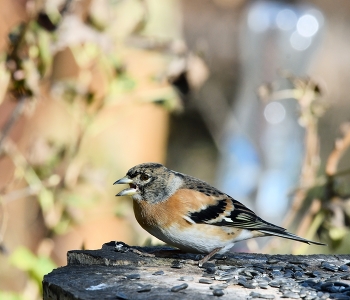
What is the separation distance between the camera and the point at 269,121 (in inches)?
321

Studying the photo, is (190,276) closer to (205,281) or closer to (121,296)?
(205,281)

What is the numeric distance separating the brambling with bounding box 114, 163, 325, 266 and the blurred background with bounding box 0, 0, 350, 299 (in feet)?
1.09

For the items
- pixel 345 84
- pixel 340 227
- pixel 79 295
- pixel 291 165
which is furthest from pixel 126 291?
pixel 345 84

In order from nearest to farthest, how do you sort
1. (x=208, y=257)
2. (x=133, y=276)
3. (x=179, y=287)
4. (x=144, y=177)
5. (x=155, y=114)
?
(x=179, y=287) → (x=133, y=276) → (x=208, y=257) → (x=144, y=177) → (x=155, y=114)

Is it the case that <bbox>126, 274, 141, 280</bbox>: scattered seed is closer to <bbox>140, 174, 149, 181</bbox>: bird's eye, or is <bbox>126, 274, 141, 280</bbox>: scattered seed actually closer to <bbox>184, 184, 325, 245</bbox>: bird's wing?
<bbox>184, 184, 325, 245</bbox>: bird's wing

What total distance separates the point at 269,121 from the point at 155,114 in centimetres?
184

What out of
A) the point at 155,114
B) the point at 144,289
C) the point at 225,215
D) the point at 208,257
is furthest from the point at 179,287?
the point at 155,114

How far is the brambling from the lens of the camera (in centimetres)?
299

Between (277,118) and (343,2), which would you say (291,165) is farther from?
(343,2)

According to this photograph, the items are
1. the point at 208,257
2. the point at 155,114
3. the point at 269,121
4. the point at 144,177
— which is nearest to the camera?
the point at 208,257

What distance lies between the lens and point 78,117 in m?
3.54

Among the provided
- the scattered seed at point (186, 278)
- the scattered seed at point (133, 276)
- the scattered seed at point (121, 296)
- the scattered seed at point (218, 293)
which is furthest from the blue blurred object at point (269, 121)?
the scattered seed at point (121, 296)

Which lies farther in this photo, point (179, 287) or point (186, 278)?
point (186, 278)

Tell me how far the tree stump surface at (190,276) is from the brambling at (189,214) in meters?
0.10
